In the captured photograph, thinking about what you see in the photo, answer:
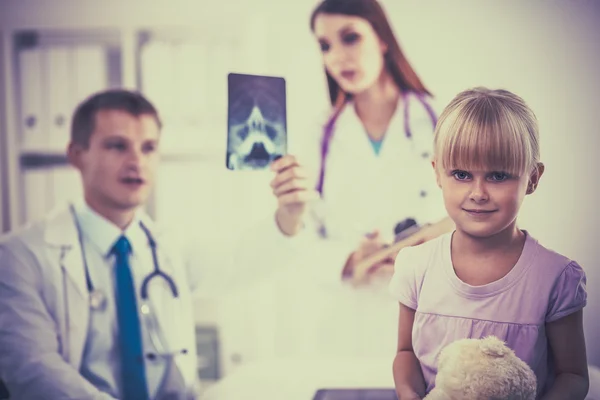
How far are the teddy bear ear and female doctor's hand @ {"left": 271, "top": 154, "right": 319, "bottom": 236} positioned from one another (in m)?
0.59

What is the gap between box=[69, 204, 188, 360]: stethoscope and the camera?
4.91ft

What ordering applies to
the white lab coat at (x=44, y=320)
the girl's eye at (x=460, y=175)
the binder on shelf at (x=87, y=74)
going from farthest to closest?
the binder on shelf at (x=87, y=74) → the white lab coat at (x=44, y=320) → the girl's eye at (x=460, y=175)

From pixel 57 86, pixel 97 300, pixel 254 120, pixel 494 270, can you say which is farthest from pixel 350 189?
pixel 57 86

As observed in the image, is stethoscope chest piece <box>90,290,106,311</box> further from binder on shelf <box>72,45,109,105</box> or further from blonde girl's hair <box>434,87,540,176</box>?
blonde girl's hair <box>434,87,540,176</box>

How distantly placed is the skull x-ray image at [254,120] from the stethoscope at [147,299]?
371mm

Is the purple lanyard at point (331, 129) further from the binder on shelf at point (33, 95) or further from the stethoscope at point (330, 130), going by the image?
the binder on shelf at point (33, 95)

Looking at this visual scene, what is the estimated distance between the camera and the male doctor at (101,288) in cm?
147

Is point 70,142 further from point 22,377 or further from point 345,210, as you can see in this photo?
point 345,210

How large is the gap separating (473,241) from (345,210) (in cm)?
37

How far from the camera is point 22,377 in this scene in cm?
147

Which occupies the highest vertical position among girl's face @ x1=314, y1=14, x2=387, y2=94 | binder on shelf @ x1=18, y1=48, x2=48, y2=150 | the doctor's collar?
girl's face @ x1=314, y1=14, x2=387, y2=94

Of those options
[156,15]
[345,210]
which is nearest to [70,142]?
[156,15]

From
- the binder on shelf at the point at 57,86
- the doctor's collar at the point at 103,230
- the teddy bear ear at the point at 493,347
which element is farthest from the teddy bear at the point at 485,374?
the binder on shelf at the point at 57,86

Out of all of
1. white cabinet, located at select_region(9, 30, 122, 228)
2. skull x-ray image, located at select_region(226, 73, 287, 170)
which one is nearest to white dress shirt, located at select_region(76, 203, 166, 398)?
white cabinet, located at select_region(9, 30, 122, 228)
